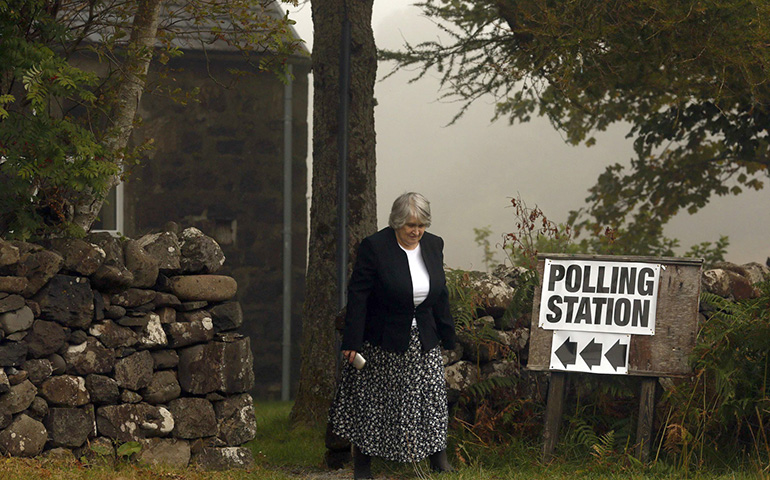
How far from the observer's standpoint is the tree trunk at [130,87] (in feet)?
21.5

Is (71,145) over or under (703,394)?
over

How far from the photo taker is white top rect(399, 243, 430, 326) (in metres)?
5.83

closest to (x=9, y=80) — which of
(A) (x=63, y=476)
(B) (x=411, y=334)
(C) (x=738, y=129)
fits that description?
(A) (x=63, y=476)

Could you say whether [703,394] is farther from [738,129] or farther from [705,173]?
[705,173]

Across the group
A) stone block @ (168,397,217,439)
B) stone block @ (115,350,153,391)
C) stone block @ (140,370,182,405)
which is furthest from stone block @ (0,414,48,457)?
stone block @ (168,397,217,439)

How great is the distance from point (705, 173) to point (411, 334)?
9.79 m

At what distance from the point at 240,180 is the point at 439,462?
7.62 m

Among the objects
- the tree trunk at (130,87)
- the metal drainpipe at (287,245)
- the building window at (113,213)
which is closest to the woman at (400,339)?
the tree trunk at (130,87)

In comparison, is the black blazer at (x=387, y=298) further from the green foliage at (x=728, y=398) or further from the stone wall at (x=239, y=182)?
the stone wall at (x=239, y=182)

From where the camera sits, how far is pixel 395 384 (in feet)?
19.4

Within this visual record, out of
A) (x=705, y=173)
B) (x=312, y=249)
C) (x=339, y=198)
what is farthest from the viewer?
(x=705, y=173)

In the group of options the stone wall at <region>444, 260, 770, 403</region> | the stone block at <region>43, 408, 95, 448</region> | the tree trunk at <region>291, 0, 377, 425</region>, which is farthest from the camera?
the tree trunk at <region>291, 0, 377, 425</region>

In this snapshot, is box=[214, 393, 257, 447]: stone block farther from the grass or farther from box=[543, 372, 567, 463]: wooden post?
box=[543, 372, 567, 463]: wooden post

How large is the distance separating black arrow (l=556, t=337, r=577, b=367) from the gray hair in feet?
4.34
